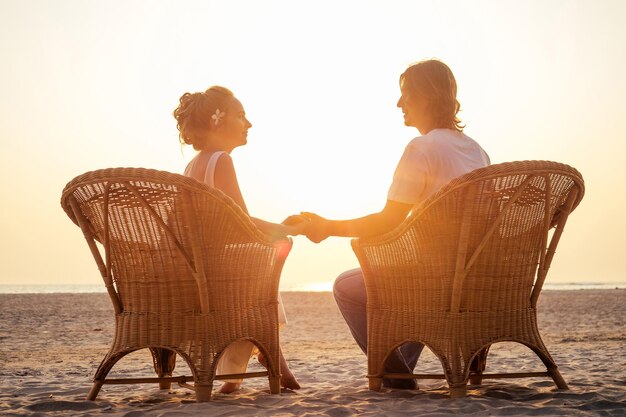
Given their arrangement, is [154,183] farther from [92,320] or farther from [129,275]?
[92,320]

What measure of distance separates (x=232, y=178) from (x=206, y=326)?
1.09 meters

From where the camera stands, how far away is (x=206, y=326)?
3658 mm

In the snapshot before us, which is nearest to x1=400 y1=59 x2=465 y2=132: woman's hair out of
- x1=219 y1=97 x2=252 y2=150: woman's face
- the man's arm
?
the man's arm

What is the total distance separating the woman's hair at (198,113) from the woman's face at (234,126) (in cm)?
5

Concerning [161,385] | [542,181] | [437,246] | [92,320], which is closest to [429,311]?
[437,246]

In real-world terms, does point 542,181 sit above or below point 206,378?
above

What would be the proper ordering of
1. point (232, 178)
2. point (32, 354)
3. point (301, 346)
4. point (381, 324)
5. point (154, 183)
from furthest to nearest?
point (301, 346)
point (32, 354)
point (232, 178)
point (381, 324)
point (154, 183)

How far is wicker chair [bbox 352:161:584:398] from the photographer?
11.6 feet

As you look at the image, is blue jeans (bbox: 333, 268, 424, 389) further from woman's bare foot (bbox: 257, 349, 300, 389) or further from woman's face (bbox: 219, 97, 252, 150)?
woman's face (bbox: 219, 97, 252, 150)

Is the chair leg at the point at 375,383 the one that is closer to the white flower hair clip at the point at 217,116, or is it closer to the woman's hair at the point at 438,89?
the woman's hair at the point at 438,89

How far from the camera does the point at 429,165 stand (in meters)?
3.88

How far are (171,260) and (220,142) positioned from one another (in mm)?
1249

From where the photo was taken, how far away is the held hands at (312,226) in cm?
423

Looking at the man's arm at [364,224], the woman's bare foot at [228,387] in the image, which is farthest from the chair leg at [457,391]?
the woman's bare foot at [228,387]
